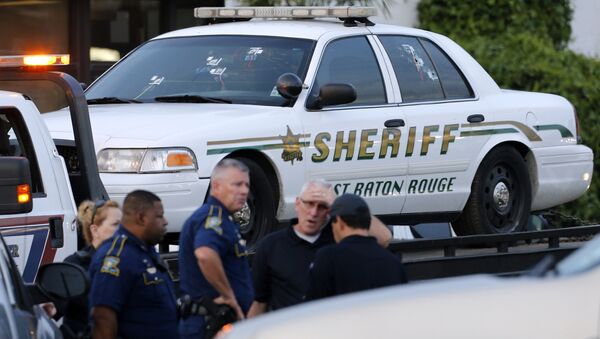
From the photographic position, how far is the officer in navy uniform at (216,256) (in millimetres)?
7016

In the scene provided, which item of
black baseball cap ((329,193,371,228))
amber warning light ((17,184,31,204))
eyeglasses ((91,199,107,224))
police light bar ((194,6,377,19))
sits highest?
police light bar ((194,6,377,19))

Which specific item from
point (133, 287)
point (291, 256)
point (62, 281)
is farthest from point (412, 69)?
point (62, 281)

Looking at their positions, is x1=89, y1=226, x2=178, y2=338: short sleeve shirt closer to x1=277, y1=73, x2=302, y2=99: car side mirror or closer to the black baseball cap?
the black baseball cap

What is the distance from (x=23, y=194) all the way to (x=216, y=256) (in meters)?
0.95

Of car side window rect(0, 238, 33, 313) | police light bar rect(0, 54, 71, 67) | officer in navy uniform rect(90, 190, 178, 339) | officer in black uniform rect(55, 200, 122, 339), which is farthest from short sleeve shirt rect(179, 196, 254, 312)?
car side window rect(0, 238, 33, 313)

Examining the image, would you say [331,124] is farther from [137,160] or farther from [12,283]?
[12,283]

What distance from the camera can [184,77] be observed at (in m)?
10.4

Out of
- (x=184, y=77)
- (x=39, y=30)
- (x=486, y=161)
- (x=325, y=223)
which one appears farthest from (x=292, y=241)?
(x=39, y=30)

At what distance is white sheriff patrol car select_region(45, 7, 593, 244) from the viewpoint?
30.6 feet

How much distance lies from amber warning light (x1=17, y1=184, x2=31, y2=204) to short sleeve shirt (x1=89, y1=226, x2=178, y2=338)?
1.51 feet

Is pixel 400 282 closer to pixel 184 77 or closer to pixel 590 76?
pixel 184 77

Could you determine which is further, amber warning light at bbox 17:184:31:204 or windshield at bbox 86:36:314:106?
windshield at bbox 86:36:314:106

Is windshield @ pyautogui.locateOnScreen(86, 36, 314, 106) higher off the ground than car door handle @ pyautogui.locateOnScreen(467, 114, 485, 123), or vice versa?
windshield @ pyautogui.locateOnScreen(86, 36, 314, 106)

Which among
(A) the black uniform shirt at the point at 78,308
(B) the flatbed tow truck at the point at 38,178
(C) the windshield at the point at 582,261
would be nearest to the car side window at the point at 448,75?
(B) the flatbed tow truck at the point at 38,178
